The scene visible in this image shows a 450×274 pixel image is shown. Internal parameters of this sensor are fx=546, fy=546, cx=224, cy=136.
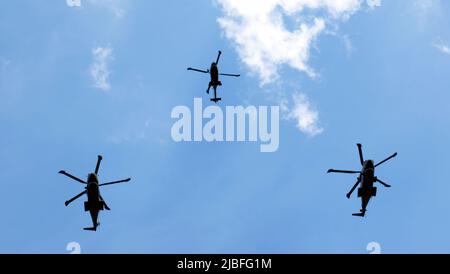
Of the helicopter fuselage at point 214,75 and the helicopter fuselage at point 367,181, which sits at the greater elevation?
the helicopter fuselage at point 214,75

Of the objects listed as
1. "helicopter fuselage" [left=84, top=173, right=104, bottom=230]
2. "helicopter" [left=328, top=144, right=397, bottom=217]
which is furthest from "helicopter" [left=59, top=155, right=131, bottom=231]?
"helicopter" [left=328, top=144, right=397, bottom=217]

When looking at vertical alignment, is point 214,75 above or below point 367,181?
above

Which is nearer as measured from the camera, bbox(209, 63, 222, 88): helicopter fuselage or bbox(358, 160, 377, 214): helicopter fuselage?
bbox(358, 160, 377, 214): helicopter fuselage

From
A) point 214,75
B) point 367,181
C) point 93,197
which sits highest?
point 214,75

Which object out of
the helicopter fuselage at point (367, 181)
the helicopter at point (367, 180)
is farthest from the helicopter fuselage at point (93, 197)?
the helicopter fuselage at point (367, 181)

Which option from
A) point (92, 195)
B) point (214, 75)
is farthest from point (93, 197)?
point (214, 75)

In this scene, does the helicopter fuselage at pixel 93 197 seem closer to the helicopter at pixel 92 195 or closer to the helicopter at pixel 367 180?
the helicopter at pixel 92 195

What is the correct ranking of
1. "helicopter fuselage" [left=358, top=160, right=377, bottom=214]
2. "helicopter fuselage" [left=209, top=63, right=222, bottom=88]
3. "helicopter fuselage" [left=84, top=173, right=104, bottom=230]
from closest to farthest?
"helicopter fuselage" [left=84, top=173, right=104, bottom=230], "helicopter fuselage" [left=358, top=160, right=377, bottom=214], "helicopter fuselage" [left=209, top=63, right=222, bottom=88]

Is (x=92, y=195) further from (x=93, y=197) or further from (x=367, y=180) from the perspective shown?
(x=367, y=180)

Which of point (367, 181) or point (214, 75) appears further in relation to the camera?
point (214, 75)

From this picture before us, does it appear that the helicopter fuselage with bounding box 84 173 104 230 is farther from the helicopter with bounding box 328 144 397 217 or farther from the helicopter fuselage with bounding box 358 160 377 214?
the helicopter fuselage with bounding box 358 160 377 214

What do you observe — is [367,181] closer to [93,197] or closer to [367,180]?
[367,180]
